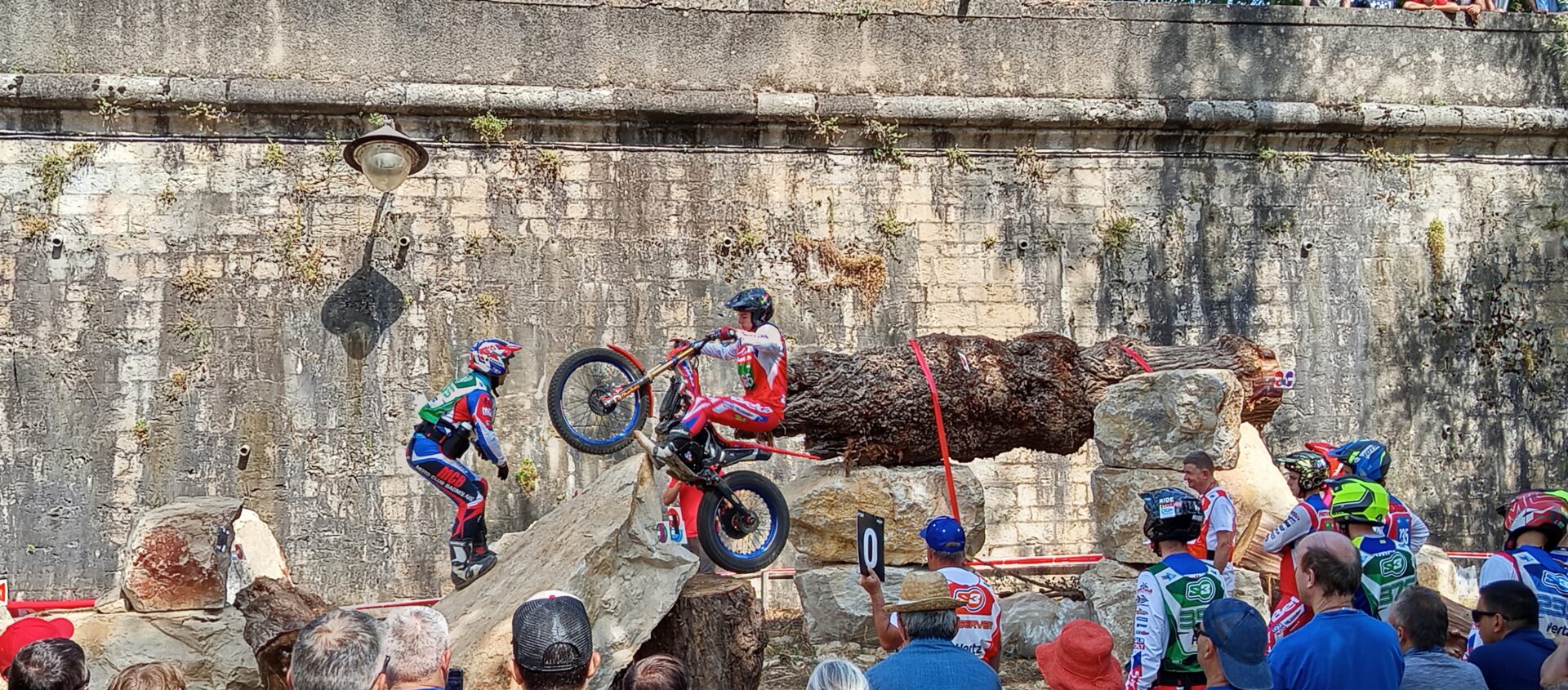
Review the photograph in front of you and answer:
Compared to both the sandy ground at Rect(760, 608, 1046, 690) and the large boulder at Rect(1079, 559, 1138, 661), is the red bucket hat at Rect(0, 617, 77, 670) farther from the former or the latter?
the large boulder at Rect(1079, 559, 1138, 661)

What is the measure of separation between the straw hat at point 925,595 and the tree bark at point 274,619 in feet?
9.38

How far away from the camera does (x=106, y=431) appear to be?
923cm

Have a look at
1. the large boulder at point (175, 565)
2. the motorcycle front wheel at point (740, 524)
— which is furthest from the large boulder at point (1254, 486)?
the large boulder at point (175, 565)

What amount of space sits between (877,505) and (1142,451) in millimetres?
1474

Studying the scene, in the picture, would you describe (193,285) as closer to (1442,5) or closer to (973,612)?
(973,612)

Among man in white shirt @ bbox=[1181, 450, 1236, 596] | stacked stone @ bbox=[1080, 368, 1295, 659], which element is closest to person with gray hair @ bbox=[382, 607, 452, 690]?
man in white shirt @ bbox=[1181, 450, 1236, 596]

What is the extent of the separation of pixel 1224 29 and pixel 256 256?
26.5ft

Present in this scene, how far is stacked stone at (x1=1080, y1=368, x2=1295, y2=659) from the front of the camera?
674cm

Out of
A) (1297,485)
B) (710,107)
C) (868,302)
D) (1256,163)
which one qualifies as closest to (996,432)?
(1297,485)

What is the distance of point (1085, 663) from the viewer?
393 cm

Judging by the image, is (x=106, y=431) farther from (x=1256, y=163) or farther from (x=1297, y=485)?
(x=1256, y=163)

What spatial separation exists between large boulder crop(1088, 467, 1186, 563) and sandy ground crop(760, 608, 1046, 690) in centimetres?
82

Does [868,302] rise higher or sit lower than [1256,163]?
lower

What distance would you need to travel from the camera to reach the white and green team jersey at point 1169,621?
4.02 m
